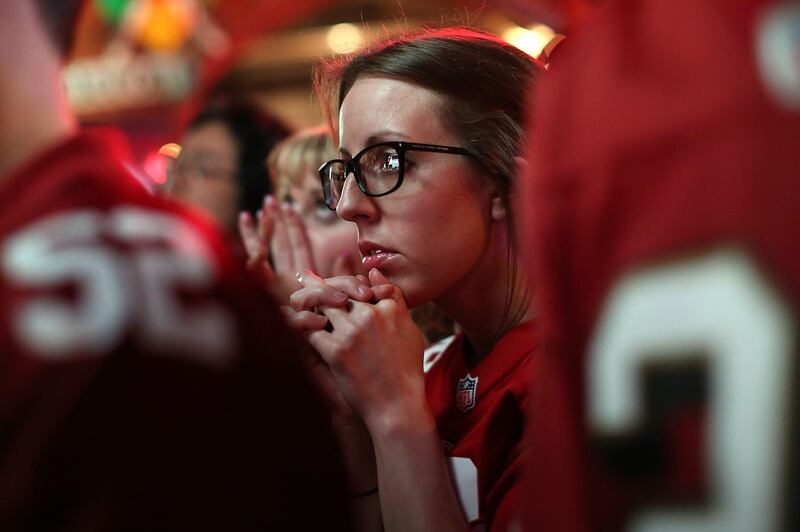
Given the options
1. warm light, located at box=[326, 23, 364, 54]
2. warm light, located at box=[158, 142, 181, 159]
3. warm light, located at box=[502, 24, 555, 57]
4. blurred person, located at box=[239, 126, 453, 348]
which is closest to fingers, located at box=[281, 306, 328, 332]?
blurred person, located at box=[239, 126, 453, 348]

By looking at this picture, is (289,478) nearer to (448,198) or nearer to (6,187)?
(6,187)

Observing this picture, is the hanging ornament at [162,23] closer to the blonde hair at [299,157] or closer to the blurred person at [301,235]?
the blonde hair at [299,157]

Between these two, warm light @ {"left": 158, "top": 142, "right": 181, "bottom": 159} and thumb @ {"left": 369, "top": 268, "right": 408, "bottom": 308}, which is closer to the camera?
thumb @ {"left": 369, "top": 268, "right": 408, "bottom": 308}

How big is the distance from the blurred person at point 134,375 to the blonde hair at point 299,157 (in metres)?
1.44

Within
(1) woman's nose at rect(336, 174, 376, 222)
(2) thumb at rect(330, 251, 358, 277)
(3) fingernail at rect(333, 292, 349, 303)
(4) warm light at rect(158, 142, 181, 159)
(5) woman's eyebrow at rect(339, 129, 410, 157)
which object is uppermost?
(4) warm light at rect(158, 142, 181, 159)

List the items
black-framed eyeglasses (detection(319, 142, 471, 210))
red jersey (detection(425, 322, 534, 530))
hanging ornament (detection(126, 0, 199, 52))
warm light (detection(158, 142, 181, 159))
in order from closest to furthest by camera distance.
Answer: red jersey (detection(425, 322, 534, 530)), black-framed eyeglasses (detection(319, 142, 471, 210)), warm light (detection(158, 142, 181, 159)), hanging ornament (detection(126, 0, 199, 52))

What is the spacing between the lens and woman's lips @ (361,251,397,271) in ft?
4.97

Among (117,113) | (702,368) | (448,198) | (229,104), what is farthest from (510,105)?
(117,113)

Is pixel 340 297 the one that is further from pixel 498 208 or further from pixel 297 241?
pixel 297 241

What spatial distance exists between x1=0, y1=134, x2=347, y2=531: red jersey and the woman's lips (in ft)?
2.26

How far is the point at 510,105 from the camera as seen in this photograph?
1.60 metres

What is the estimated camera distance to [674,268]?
0.61 metres

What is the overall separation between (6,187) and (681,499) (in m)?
0.70

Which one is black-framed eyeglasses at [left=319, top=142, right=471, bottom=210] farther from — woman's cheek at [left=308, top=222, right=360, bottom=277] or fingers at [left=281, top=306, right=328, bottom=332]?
woman's cheek at [left=308, top=222, right=360, bottom=277]
